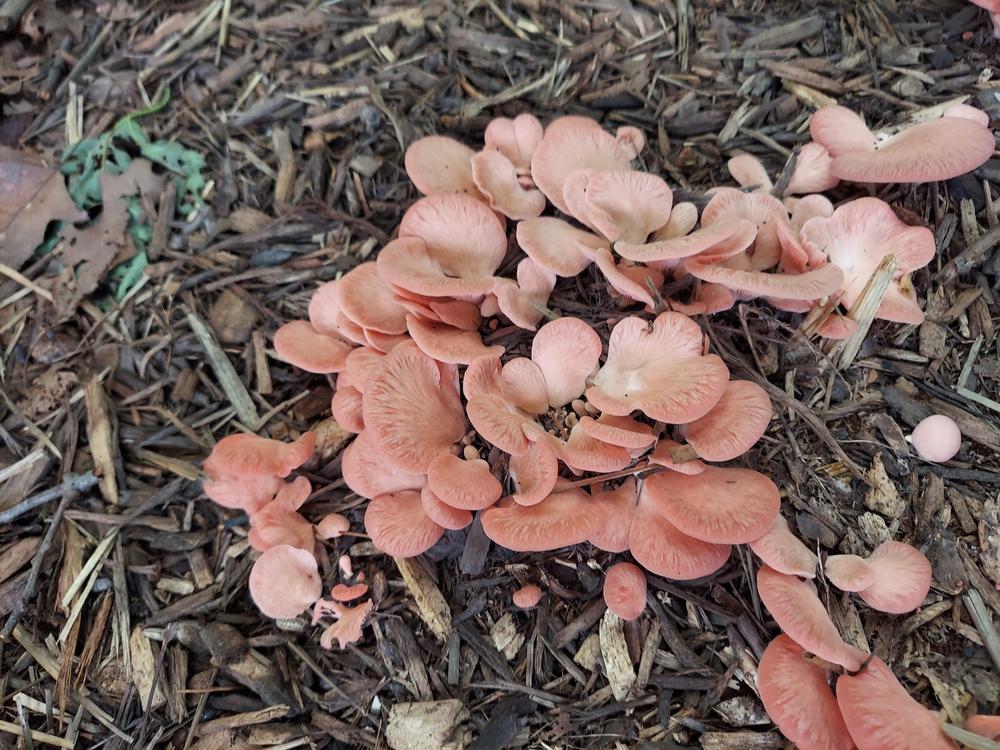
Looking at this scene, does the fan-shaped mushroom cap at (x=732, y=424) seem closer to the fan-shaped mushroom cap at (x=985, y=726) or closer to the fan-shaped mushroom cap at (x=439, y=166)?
the fan-shaped mushroom cap at (x=985, y=726)

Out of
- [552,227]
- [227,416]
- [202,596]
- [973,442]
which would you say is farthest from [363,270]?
[973,442]

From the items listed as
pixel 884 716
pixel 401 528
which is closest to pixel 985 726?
pixel 884 716

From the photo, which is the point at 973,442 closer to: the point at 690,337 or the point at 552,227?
the point at 690,337

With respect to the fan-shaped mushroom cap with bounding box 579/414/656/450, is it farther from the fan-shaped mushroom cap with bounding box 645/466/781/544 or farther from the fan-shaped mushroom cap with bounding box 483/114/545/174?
the fan-shaped mushroom cap with bounding box 483/114/545/174

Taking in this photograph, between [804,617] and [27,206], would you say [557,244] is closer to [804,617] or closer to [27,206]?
[804,617]

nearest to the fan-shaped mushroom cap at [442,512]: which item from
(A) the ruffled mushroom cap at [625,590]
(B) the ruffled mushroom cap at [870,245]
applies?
(A) the ruffled mushroom cap at [625,590]
